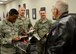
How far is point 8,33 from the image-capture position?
12.4ft

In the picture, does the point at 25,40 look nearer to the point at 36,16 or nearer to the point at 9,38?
the point at 9,38

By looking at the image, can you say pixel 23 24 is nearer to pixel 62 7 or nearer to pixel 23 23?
pixel 23 23

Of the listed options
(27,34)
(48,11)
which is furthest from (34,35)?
(48,11)

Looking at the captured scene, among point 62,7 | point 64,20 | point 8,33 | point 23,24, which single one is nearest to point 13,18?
point 8,33

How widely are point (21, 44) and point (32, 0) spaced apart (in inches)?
202

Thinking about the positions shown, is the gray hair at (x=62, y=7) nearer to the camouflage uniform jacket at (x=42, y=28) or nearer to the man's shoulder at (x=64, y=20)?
the man's shoulder at (x=64, y=20)

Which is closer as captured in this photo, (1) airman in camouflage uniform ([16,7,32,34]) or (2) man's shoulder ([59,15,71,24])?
(2) man's shoulder ([59,15,71,24])

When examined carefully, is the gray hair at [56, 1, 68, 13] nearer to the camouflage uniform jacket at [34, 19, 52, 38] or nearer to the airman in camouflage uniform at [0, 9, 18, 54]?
the airman in camouflage uniform at [0, 9, 18, 54]

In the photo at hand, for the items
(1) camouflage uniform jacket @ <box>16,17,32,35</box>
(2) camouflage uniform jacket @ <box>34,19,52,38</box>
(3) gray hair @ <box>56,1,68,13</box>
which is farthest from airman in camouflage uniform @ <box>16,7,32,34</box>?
(3) gray hair @ <box>56,1,68,13</box>

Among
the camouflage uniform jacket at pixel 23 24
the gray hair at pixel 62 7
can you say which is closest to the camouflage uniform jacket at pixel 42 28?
the camouflage uniform jacket at pixel 23 24

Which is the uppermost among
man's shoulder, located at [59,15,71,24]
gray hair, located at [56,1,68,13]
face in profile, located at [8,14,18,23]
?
gray hair, located at [56,1,68,13]

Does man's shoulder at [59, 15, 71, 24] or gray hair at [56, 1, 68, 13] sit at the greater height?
gray hair at [56, 1, 68, 13]

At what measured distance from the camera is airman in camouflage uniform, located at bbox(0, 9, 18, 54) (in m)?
3.76

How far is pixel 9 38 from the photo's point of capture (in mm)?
3787
